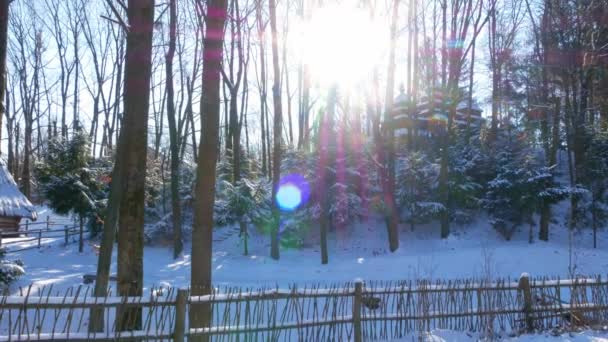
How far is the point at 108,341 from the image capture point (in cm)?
457

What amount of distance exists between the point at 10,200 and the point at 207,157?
10.3 m

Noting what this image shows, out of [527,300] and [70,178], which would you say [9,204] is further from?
[527,300]

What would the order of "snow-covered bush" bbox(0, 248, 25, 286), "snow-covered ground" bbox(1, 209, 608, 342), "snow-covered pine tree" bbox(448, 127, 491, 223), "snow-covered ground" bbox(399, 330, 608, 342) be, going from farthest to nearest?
1. "snow-covered pine tree" bbox(448, 127, 491, 223)
2. "snow-covered ground" bbox(1, 209, 608, 342)
3. "snow-covered bush" bbox(0, 248, 25, 286)
4. "snow-covered ground" bbox(399, 330, 608, 342)

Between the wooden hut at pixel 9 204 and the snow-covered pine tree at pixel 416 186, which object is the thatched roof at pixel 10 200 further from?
the snow-covered pine tree at pixel 416 186

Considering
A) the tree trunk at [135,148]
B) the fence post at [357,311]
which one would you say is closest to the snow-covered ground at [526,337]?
the fence post at [357,311]

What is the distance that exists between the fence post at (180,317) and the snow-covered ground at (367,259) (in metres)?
7.45

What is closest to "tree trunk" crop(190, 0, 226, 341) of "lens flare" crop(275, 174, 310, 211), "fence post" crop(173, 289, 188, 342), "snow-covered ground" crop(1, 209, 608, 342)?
"fence post" crop(173, 289, 188, 342)

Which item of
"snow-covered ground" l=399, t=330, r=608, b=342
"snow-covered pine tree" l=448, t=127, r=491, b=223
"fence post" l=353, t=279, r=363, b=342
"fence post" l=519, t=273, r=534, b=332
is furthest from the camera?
"snow-covered pine tree" l=448, t=127, r=491, b=223

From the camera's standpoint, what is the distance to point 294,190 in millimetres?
19516

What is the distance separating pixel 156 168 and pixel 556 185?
63.8 ft

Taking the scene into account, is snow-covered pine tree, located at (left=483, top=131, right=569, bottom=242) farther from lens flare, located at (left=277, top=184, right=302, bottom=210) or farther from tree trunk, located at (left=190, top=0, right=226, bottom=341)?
tree trunk, located at (left=190, top=0, right=226, bottom=341)

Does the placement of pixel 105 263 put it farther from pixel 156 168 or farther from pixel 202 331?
pixel 156 168

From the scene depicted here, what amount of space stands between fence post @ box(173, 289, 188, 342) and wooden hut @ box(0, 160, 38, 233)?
10.8 metres

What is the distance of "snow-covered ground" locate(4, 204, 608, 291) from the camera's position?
550 inches
